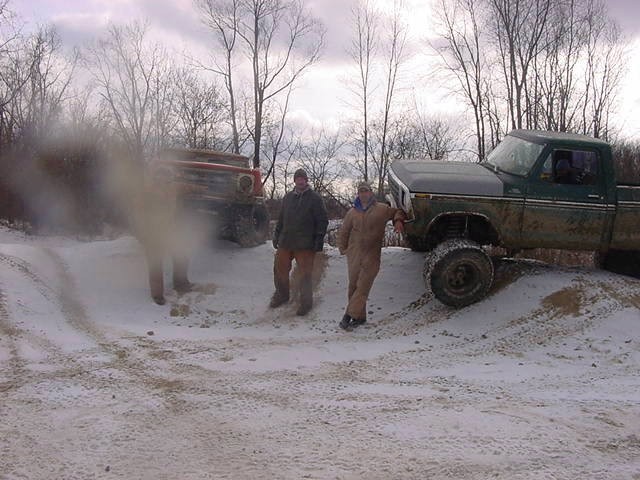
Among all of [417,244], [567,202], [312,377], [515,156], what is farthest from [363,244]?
[567,202]

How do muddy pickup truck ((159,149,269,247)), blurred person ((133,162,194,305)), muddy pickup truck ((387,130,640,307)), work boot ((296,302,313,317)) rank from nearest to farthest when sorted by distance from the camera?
muddy pickup truck ((387,130,640,307)), work boot ((296,302,313,317)), blurred person ((133,162,194,305)), muddy pickup truck ((159,149,269,247))

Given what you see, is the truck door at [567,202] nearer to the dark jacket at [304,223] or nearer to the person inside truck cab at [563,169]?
the person inside truck cab at [563,169]

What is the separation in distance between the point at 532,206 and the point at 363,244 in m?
2.28

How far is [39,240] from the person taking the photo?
11.4 m

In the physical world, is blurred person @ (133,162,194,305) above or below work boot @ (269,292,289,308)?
above

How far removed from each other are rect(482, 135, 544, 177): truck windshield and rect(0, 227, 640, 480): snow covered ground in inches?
54.3

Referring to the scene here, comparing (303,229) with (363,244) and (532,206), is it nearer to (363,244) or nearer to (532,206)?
(363,244)

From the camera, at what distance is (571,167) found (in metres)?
7.04

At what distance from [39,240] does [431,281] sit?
8669mm

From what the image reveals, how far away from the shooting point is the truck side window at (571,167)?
7.00m

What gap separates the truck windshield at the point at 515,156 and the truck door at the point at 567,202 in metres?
0.17

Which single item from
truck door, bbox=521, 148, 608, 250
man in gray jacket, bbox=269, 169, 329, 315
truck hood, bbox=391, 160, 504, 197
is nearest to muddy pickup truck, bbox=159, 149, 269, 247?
man in gray jacket, bbox=269, 169, 329, 315

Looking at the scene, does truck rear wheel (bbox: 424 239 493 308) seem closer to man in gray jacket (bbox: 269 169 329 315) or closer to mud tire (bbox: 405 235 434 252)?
mud tire (bbox: 405 235 434 252)

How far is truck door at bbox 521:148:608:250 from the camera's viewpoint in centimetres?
697
